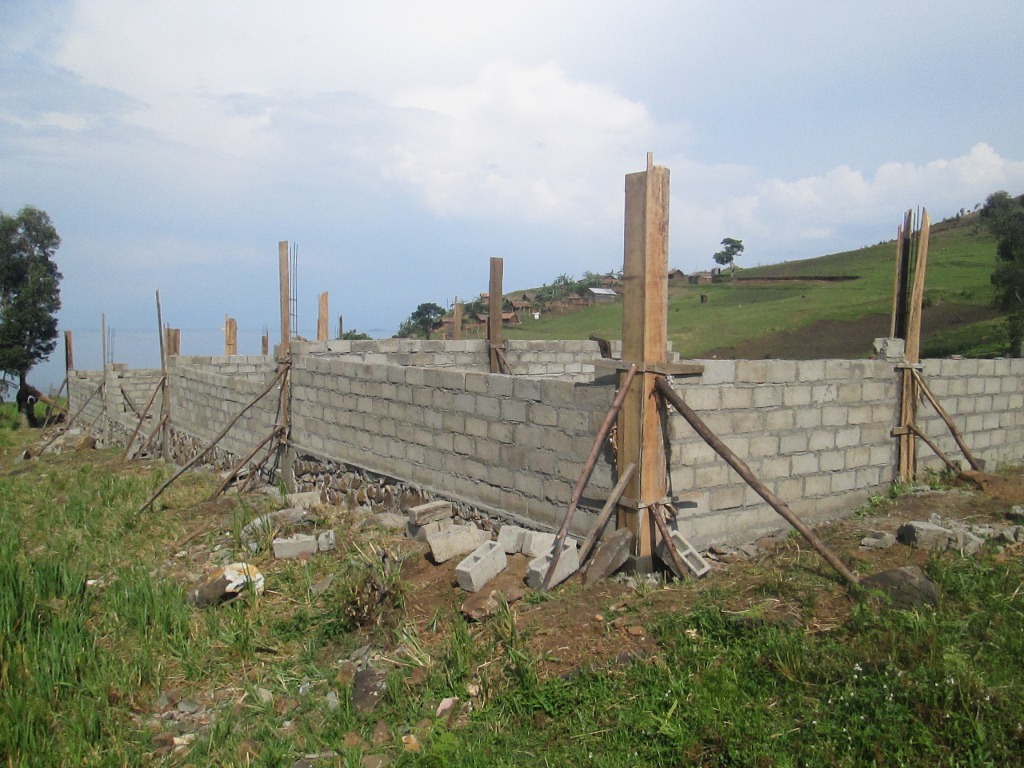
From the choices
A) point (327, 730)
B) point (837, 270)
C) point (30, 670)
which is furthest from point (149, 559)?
point (837, 270)

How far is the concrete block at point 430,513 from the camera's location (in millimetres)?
7121

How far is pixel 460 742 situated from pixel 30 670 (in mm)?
3074

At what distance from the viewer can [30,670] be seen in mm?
4914

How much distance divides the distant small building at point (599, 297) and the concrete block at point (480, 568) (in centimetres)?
3607

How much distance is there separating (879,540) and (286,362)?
770 centimetres

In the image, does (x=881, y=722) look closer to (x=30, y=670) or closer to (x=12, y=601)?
(x=30, y=670)

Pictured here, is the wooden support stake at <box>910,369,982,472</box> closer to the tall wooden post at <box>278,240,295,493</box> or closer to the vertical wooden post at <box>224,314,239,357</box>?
the tall wooden post at <box>278,240,295,493</box>

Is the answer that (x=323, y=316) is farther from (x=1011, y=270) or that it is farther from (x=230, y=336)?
(x=1011, y=270)

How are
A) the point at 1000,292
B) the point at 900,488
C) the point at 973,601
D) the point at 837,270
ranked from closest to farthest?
the point at 973,601
the point at 900,488
the point at 1000,292
the point at 837,270

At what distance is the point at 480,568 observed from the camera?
547 cm

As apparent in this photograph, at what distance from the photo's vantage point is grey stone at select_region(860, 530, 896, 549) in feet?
17.8

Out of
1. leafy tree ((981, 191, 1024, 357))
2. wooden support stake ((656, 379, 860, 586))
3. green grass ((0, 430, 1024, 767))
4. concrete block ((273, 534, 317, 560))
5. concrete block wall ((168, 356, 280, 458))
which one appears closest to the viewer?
green grass ((0, 430, 1024, 767))

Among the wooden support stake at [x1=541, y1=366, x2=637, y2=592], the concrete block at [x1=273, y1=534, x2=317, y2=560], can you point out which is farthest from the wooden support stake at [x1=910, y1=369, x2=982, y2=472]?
the concrete block at [x1=273, y1=534, x2=317, y2=560]

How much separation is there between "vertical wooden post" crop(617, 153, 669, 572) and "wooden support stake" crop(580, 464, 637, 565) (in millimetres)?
66
